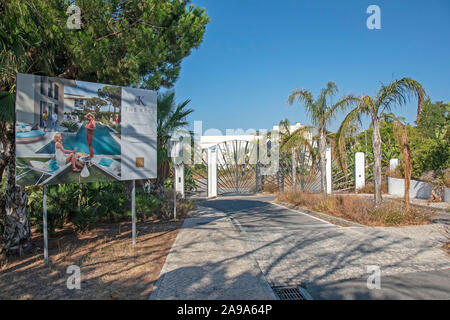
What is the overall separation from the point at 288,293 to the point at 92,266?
11.3ft

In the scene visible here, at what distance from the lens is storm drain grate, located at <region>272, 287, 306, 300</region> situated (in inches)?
156

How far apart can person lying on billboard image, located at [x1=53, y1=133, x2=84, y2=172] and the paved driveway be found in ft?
13.5

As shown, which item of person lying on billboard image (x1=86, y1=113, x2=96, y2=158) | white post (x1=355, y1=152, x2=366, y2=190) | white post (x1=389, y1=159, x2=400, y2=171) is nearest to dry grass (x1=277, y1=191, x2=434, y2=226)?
person lying on billboard image (x1=86, y1=113, x2=96, y2=158)

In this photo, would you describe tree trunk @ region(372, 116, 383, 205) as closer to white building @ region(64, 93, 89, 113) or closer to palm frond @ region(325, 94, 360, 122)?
palm frond @ region(325, 94, 360, 122)

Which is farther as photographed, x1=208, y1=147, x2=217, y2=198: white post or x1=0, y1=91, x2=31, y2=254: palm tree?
x1=208, y1=147, x2=217, y2=198: white post

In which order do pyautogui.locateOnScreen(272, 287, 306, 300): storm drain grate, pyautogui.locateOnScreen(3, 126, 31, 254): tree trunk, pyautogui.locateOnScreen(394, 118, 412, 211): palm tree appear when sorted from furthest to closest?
pyautogui.locateOnScreen(394, 118, 412, 211): palm tree → pyautogui.locateOnScreen(3, 126, 31, 254): tree trunk → pyautogui.locateOnScreen(272, 287, 306, 300): storm drain grate

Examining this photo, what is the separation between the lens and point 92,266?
512cm

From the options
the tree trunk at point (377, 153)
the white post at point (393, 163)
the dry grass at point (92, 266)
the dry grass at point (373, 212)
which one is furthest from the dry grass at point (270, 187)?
the dry grass at point (92, 266)

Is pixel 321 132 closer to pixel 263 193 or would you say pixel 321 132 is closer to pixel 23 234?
pixel 263 193

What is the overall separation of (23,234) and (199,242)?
3662 millimetres

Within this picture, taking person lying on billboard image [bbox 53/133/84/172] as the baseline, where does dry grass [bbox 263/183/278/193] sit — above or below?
below

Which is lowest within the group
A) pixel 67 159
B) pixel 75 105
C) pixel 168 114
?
pixel 67 159
